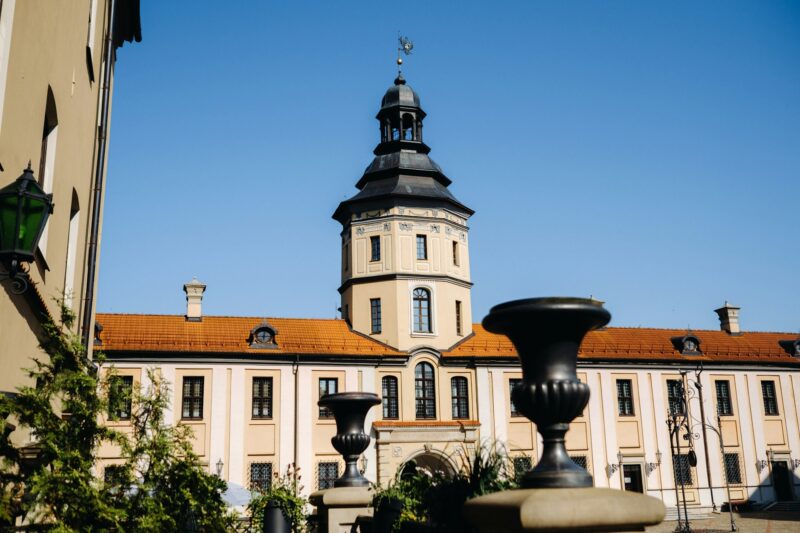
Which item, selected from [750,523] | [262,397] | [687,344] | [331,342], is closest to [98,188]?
[262,397]

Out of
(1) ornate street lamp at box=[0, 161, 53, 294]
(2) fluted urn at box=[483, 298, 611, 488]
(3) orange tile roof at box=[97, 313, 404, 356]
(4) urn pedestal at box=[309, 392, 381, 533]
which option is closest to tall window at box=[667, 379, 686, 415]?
(3) orange tile roof at box=[97, 313, 404, 356]

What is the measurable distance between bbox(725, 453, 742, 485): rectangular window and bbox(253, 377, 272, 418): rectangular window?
20.7m

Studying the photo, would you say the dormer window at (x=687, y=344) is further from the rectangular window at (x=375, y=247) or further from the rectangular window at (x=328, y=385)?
the rectangular window at (x=328, y=385)

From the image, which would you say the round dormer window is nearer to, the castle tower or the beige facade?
the castle tower

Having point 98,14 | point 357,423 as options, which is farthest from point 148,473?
point 98,14

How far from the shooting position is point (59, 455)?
567cm

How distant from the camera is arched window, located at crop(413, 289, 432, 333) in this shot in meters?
33.0

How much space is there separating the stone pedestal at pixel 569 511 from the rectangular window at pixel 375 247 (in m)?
29.9

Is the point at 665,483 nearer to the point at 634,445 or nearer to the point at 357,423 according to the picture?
the point at 634,445

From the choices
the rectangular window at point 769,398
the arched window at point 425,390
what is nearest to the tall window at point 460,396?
the arched window at point 425,390

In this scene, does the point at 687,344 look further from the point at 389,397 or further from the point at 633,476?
the point at 389,397

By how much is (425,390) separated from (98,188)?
2109 centimetres

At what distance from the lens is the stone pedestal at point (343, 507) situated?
10727 millimetres

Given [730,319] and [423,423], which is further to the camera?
[730,319]
